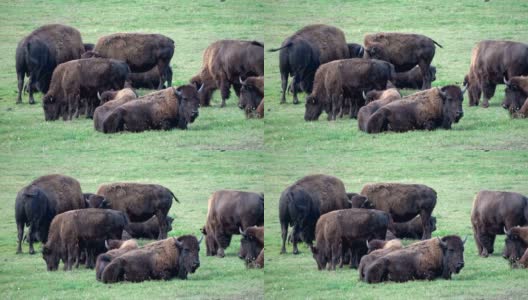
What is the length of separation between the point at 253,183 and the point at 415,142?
2454 millimetres

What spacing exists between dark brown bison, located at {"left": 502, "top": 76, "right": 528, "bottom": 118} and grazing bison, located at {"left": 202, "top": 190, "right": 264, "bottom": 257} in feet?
14.4

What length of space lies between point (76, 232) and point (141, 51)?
6.04 metres

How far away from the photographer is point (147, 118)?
2416 centimetres

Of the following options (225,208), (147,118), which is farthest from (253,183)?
(147,118)

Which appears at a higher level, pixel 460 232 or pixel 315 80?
pixel 315 80

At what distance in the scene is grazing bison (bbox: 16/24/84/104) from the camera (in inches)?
1041

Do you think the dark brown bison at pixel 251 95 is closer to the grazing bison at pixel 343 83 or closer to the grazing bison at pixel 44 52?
the grazing bison at pixel 343 83

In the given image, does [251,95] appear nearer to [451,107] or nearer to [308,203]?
[308,203]

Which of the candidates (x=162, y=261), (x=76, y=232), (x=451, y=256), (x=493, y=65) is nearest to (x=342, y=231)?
(x=451, y=256)

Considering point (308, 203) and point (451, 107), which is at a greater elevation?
point (451, 107)

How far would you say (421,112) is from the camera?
2450 centimetres

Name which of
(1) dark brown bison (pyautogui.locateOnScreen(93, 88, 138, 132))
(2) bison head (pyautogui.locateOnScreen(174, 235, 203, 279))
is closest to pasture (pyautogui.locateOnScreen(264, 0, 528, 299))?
(2) bison head (pyautogui.locateOnScreen(174, 235, 203, 279))

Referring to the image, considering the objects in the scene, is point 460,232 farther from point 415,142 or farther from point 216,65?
point 216,65

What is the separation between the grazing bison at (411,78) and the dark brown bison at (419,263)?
5410mm
